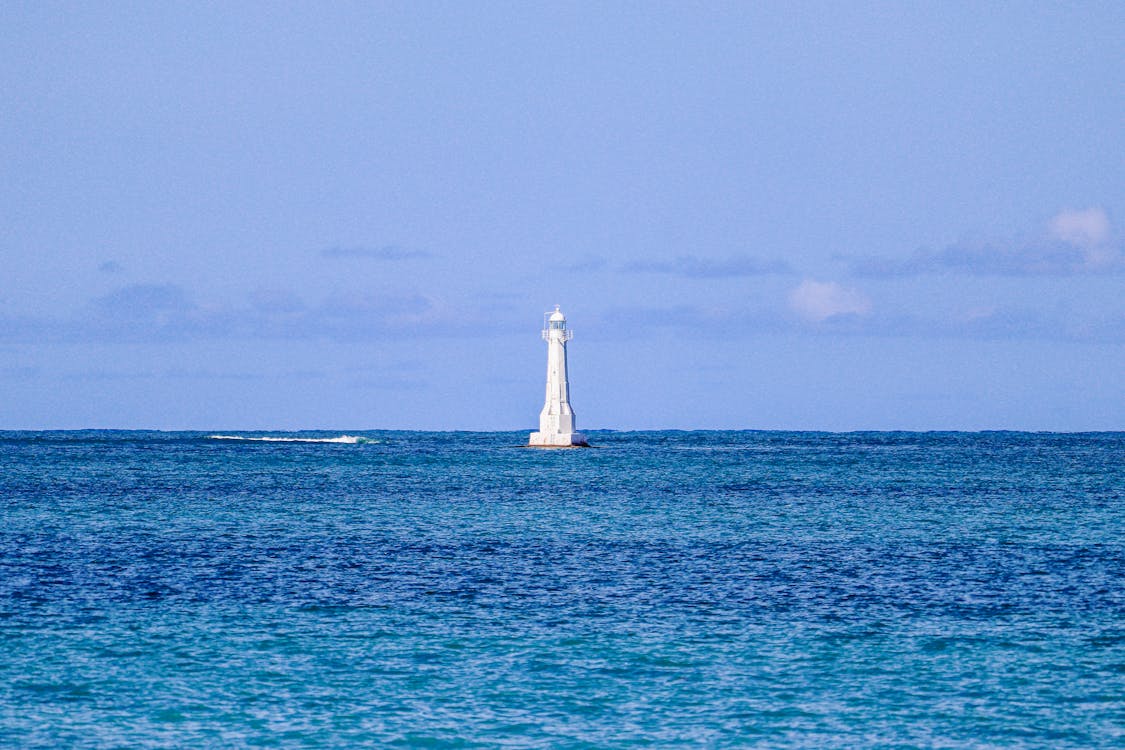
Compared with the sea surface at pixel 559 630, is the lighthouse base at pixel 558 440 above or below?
above

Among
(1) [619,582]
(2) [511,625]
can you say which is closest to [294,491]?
(1) [619,582]

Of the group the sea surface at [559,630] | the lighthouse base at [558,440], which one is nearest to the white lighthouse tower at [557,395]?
the lighthouse base at [558,440]

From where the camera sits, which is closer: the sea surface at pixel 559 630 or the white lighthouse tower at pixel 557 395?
the sea surface at pixel 559 630

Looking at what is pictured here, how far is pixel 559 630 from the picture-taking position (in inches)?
1104

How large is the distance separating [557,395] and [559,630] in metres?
88.9

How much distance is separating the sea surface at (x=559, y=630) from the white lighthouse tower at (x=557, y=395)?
55.3 m

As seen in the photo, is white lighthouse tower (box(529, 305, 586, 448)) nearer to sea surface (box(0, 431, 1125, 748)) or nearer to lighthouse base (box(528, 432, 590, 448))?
lighthouse base (box(528, 432, 590, 448))

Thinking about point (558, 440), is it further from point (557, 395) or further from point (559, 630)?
point (559, 630)

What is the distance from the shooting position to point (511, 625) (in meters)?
28.7

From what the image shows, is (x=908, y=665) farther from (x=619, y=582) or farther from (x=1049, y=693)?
(x=619, y=582)

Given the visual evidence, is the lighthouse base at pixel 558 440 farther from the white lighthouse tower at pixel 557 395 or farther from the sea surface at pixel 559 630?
the sea surface at pixel 559 630

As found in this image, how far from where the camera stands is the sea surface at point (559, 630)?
2103 centimetres

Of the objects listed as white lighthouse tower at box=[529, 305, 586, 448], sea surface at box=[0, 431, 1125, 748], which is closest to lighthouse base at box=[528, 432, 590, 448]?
white lighthouse tower at box=[529, 305, 586, 448]

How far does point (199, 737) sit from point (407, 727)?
3.07 m
